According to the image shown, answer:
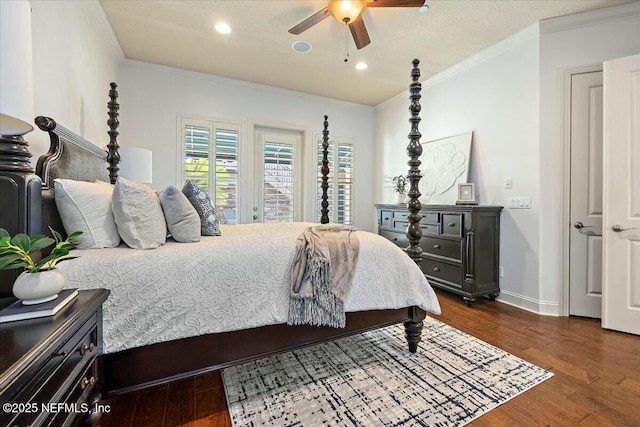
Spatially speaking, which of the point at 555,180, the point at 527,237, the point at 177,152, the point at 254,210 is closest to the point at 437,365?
the point at 527,237

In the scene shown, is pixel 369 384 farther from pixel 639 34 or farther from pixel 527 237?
pixel 639 34

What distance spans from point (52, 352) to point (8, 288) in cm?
63

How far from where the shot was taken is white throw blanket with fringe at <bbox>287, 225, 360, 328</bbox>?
5.19ft

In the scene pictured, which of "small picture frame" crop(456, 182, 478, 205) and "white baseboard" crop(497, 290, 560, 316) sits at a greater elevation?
"small picture frame" crop(456, 182, 478, 205)

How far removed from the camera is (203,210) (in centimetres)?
192

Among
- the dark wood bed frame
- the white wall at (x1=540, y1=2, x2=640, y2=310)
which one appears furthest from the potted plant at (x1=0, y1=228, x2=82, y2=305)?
the white wall at (x1=540, y1=2, x2=640, y2=310)

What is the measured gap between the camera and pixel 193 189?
1962 millimetres

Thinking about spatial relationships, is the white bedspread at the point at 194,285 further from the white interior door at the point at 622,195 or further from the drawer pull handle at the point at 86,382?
the white interior door at the point at 622,195

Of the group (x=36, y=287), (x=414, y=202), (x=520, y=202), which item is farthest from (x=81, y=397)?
(x=520, y=202)

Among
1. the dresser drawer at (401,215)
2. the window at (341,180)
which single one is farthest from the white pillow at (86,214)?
the window at (341,180)

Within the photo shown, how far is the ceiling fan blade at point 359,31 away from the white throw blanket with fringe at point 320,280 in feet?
6.66

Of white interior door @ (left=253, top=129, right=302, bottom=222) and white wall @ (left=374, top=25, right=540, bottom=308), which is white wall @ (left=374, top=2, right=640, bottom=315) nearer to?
white wall @ (left=374, top=25, right=540, bottom=308)

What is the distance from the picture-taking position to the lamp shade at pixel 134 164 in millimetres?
2820

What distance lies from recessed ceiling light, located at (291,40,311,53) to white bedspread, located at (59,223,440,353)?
2.54 metres
